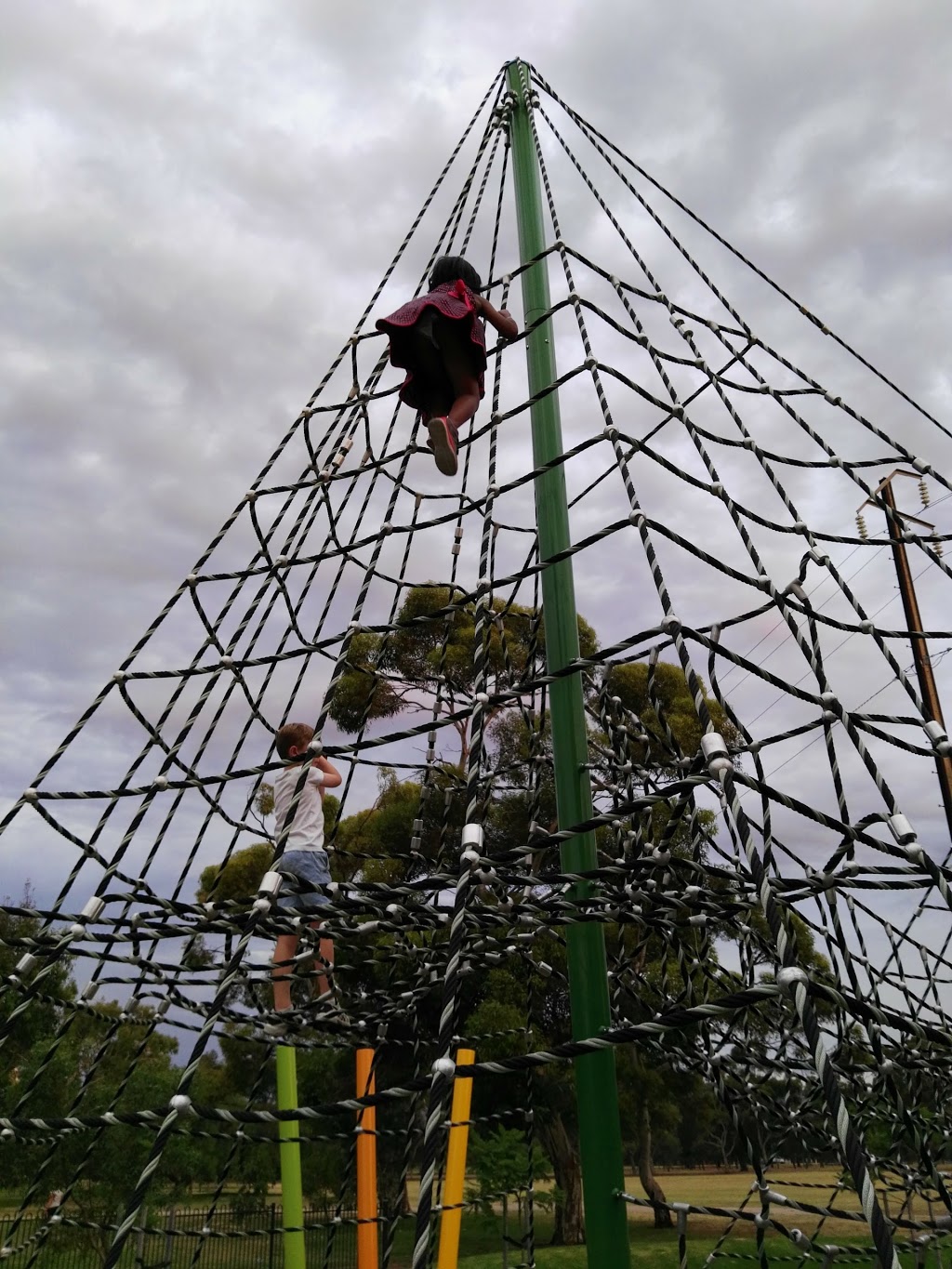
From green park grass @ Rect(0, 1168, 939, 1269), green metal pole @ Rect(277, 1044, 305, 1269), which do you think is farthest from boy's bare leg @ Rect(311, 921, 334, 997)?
green park grass @ Rect(0, 1168, 939, 1269)

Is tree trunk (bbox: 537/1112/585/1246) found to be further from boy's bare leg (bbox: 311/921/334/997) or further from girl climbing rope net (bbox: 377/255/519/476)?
girl climbing rope net (bbox: 377/255/519/476)

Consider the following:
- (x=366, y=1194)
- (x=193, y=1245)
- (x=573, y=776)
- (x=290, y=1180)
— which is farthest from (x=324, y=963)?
(x=193, y=1245)

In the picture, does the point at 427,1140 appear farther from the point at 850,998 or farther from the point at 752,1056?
the point at 752,1056

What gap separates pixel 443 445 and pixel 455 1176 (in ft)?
8.76

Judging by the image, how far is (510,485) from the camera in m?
2.76

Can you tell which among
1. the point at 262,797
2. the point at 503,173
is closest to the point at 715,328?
the point at 503,173

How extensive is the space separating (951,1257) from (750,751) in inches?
423

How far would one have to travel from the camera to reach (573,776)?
2.74 m

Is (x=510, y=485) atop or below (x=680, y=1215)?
atop

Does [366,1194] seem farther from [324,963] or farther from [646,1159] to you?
[646,1159]

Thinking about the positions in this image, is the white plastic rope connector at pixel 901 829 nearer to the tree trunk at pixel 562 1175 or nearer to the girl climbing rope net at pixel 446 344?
the girl climbing rope net at pixel 446 344

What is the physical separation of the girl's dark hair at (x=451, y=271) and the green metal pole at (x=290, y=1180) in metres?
2.74

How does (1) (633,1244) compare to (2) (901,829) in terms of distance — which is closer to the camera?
(2) (901,829)

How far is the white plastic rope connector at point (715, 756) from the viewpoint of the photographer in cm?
168
